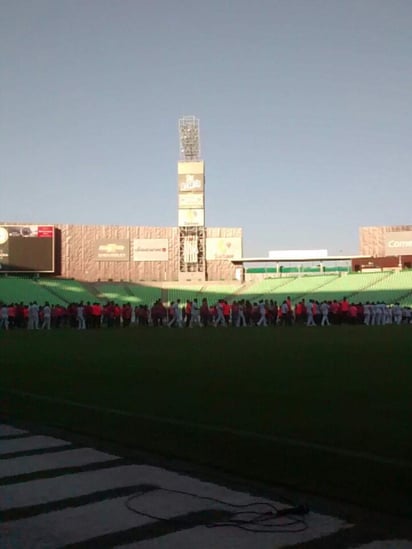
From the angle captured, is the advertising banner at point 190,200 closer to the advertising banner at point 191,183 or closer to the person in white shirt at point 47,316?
the advertising banner at point 191,183

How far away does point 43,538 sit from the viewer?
390 centimetres

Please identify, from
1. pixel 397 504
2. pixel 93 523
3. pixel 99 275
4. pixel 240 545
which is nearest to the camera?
pixel 240 545

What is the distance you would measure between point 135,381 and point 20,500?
630cm

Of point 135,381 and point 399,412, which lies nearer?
point 399,412

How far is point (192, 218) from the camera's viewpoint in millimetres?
55469

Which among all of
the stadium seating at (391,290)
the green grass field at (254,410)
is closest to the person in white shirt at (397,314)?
the stadium seating at (391,290)

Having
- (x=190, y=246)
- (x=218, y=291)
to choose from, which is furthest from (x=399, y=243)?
(x=190, y=246)

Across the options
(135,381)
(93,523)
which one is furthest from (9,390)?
(93,523)

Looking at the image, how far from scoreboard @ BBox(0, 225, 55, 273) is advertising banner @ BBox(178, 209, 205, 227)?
10.2 meters

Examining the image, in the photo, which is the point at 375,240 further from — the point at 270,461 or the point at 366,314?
the point at 270,461

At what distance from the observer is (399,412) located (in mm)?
7680

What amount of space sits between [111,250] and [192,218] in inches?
336

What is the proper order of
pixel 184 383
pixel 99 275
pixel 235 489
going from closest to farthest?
pixel 235 489 < pixel 184 383 < pixel 99 275

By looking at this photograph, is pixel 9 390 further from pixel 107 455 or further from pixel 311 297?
pixel 311 297
